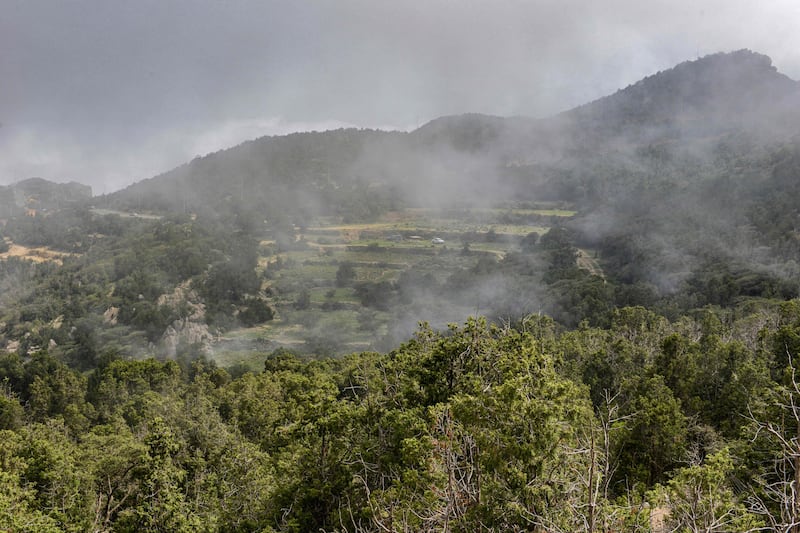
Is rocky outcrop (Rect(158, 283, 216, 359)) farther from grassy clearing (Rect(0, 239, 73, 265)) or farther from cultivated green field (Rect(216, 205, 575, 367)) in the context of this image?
grassy clearing (Rect(0, 239, 73, 265))

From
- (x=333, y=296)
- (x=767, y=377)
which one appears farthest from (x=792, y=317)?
(x=333, y=296)

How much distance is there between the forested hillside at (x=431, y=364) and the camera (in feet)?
37.6

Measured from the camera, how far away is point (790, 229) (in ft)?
338

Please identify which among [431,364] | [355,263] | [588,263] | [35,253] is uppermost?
[431,364]

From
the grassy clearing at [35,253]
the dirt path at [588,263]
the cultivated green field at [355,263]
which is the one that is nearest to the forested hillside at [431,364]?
the cultivated green field at [355,263]

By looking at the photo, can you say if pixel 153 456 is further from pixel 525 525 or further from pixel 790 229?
pixel 790 229

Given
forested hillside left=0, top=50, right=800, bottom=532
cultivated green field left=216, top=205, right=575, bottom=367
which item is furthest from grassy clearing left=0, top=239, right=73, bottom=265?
cultivated green field left=216, top=205, right=575, bottom=367

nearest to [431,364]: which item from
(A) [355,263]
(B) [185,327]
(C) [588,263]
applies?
(B) [185,327]

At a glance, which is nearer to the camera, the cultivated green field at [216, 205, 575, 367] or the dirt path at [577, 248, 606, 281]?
the cultivated green field at [216, 205, 575, 367]

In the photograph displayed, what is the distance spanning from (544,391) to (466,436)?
1938mm

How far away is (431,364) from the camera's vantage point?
1811cm

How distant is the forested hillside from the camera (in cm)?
1146

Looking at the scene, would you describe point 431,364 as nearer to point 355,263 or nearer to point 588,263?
point 588,263

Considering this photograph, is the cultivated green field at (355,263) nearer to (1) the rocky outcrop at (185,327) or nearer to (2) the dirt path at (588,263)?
(1) the rocky outcrop at (185,327)
